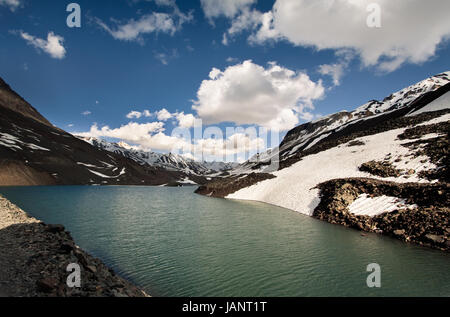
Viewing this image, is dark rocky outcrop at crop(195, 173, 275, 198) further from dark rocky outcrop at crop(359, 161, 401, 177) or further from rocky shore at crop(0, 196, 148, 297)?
rocky shore at crop(0, 196, 148, 297)

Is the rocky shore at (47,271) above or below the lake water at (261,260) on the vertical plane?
above

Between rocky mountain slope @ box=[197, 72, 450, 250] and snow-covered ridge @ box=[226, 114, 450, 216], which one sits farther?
snow-covered ridge @ box=[226, 114, 450, 216]

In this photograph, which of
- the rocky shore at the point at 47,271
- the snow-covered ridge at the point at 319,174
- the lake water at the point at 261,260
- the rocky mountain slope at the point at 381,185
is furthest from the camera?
Result: the snow-covered ridge at the point at 319,174

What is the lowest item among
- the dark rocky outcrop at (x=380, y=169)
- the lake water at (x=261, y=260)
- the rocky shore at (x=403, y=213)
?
the lake water at (x=261, y=260)

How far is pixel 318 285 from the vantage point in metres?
12.4

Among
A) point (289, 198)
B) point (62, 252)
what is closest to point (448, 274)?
point (62, 252)

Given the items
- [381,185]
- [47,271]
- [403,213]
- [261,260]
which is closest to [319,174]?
[381,185]

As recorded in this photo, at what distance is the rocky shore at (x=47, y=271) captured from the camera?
9047 mm

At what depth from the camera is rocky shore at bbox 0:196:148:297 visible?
9047 millimetres

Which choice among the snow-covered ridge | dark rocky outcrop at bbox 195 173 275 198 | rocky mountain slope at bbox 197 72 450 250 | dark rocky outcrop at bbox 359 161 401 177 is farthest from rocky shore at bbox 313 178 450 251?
dark rocky outcrop at bbox 195 173 275 198

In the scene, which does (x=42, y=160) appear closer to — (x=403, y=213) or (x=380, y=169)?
(x=380, y=169)

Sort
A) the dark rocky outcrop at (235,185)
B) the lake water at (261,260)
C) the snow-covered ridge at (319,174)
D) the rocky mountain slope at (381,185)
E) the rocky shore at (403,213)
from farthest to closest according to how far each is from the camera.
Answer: the dark rocky outcrop at (235,185)
the snow-covered ridge at (319,174)
the rocky mountain slope at (381,185)
the rocky shore at (403,213)
the lake water at (261,260)

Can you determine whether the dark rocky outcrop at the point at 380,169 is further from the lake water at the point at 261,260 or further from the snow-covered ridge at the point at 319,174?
the lake water at the point at 261,260

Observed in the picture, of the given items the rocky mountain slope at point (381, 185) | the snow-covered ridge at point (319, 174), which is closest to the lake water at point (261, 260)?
the rocky mountain slope at point (381, 185)
